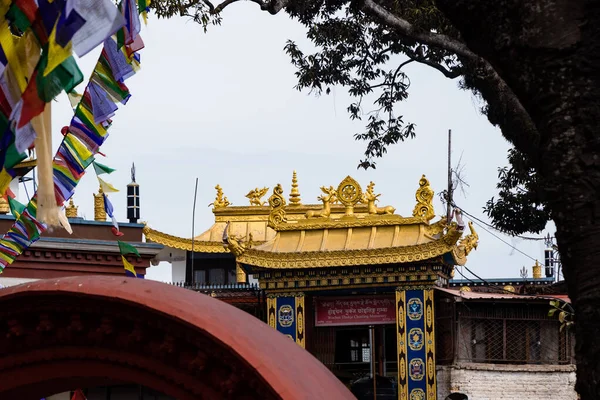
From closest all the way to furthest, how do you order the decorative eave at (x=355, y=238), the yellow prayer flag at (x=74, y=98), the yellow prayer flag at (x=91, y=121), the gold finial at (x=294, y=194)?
1. the yellow prayer flag at (x=91, y=121)
2. the yellow prayer flag at (x=74, y=98)
3. the decorative eave at (x=355, y=238)
4. the gold finial at (x=294, y=194)

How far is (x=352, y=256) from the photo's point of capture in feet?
84.8

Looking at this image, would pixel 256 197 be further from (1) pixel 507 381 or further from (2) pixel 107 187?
(2) pixel 107 187

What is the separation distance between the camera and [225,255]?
34656mm

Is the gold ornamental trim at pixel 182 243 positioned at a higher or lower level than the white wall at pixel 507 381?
higher

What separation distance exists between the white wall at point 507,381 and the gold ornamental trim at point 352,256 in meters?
2.67

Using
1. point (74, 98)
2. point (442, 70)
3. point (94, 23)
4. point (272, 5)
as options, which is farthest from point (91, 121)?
point (442, 70)

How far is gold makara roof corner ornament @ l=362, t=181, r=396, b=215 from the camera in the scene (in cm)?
2678

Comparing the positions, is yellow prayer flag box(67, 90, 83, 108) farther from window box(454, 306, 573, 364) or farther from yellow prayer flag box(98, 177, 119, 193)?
window box(454, 306, 573, 364)

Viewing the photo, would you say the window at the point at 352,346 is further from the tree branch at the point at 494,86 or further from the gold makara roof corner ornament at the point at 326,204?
the tree branch at the point at 494,86

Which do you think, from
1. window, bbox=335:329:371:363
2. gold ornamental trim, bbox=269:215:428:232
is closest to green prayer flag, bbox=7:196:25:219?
gold ornamental trim, bbox=269:215:428:232

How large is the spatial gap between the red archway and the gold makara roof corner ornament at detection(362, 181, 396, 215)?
20539 millimetres

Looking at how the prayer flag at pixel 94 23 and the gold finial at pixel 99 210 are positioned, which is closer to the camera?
the prayer flag at pixel 94 23

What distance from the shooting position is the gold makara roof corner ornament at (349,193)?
26922mm

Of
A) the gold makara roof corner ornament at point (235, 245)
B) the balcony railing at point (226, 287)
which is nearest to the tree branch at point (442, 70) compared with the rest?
the gold makara roof corner ornament at point (235, 245)
